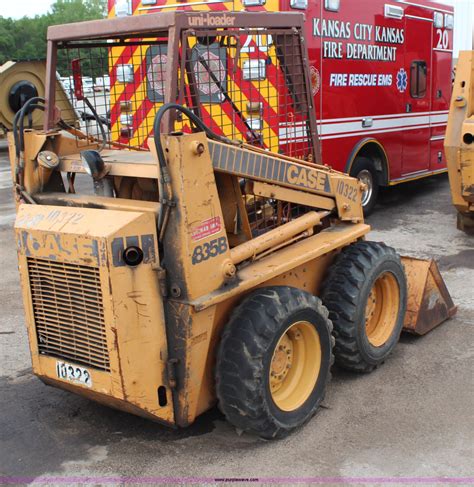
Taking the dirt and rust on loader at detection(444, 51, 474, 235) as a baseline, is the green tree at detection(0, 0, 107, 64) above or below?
above

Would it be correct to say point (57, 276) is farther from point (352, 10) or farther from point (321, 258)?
point (352, 10)

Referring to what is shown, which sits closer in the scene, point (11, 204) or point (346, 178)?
point (346, 178)

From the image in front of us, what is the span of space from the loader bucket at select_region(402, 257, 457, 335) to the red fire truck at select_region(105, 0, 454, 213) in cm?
256

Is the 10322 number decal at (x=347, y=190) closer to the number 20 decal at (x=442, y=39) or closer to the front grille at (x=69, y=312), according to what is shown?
the front grille at (x=69, y=312)

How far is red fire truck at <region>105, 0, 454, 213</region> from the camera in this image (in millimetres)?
7963

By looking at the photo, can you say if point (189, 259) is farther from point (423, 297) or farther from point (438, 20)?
point (438, 20)

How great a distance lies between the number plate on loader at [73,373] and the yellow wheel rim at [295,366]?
3.45 feet

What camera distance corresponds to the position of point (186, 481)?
352 cm

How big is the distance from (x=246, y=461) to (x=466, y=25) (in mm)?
21745

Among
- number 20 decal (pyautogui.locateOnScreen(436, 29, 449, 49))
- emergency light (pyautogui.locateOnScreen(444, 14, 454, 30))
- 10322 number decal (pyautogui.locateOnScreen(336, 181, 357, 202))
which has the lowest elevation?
10322 number decal (pyautogui.locateOnScreen(336, 181, 357, 202))

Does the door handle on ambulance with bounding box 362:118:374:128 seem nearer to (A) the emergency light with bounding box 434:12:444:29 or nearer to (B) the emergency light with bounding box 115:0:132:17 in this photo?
(A) the emergency light with bounding box 434:12:444:29

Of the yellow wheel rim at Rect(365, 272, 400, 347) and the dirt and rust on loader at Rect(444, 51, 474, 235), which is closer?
the yellow wheel rim at Rect(365, 272, 400, 347)

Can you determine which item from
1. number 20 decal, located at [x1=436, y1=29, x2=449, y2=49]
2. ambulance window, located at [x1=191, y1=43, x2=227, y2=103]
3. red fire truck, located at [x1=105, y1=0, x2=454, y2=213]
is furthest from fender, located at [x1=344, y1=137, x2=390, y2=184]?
ambulance window, located at [x1=191, y1=43, x2=227, y2=103]

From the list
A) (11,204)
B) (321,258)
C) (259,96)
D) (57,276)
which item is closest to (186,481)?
(57,276)
